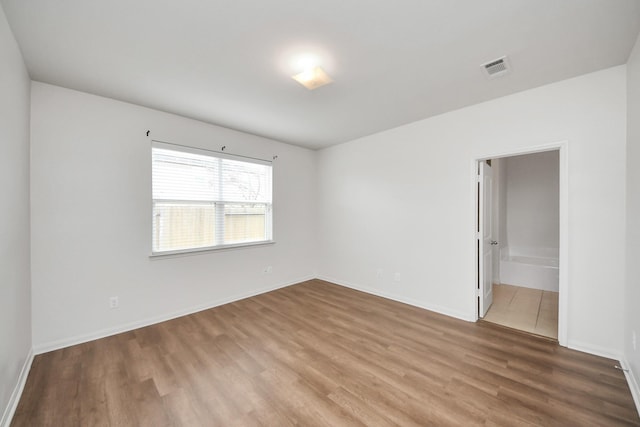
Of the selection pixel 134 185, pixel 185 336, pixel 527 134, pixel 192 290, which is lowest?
pixel 185 336

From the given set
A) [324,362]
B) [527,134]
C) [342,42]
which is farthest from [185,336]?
[527,134]

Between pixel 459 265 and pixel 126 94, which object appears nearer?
pixel 126 94

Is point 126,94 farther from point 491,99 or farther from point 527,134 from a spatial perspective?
point 527,134

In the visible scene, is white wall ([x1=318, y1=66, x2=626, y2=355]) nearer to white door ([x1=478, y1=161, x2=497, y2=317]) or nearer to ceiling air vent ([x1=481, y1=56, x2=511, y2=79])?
white door ([x1=478, y1=161, x2=497, y2=317])

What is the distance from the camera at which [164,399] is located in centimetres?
178

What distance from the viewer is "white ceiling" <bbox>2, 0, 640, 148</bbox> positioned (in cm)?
155

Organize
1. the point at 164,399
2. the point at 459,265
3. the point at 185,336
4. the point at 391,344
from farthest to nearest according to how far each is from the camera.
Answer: the point at 459,265 < the point at 185,336 < the point at 391,344 < the point at 164,399

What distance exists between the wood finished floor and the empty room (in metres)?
0.02

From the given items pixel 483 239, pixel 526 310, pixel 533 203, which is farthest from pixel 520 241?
pixel 483 239

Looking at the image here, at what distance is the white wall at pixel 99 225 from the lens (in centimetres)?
239

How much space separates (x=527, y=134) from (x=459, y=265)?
5.43 ft

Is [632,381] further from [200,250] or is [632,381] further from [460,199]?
[200,250]

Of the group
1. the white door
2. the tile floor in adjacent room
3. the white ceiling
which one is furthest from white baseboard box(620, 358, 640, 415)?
the white ceiling

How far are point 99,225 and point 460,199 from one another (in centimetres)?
423
